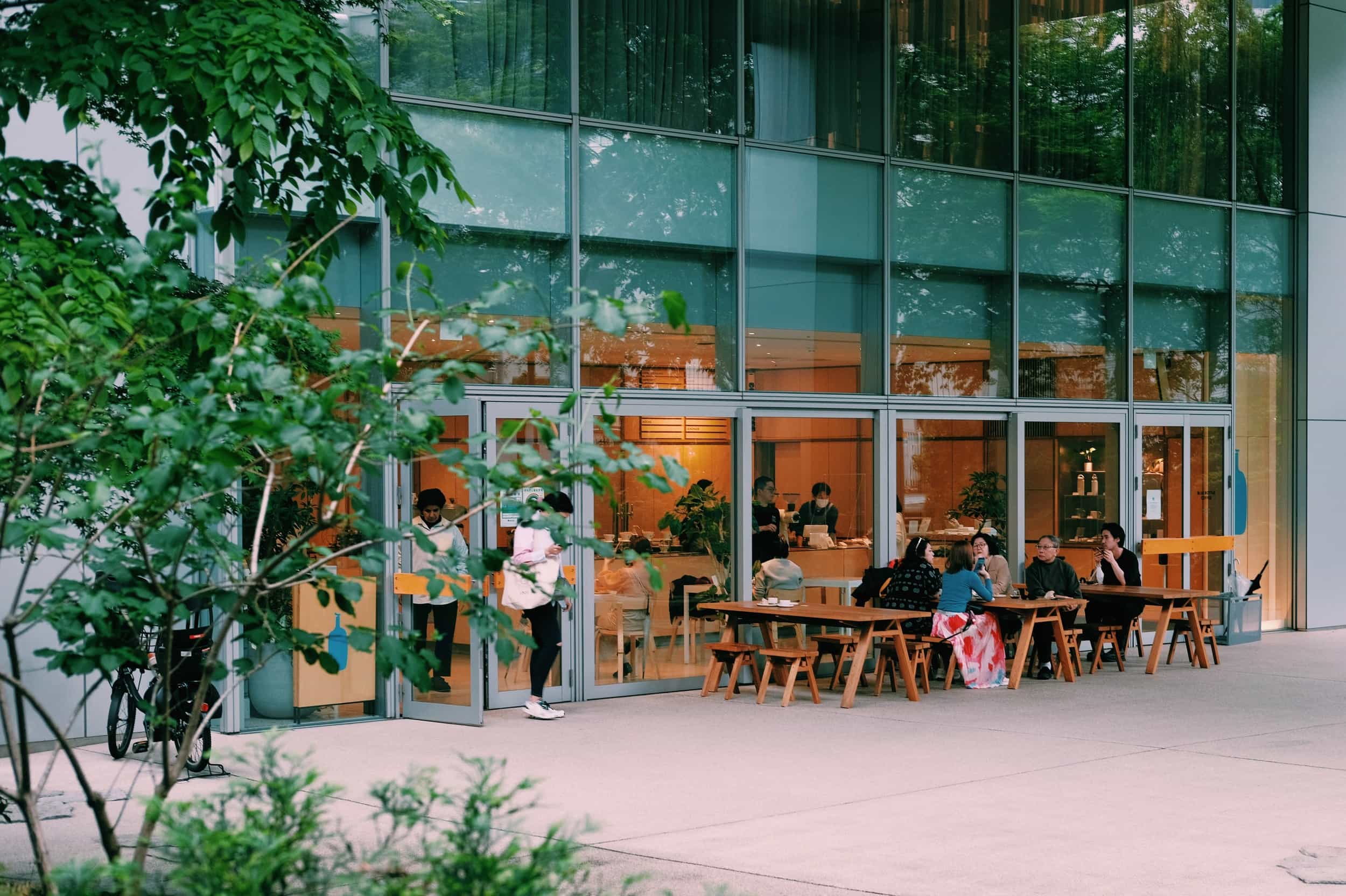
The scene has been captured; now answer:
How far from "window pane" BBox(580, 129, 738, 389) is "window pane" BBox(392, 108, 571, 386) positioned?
24 centimetres

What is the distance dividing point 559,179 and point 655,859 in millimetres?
6509

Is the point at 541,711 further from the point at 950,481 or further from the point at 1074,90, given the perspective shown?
the point at 1074,90

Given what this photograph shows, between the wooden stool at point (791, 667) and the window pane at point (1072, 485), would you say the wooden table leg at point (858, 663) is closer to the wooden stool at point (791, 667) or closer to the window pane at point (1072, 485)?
the wooden stool at point (791, 667)

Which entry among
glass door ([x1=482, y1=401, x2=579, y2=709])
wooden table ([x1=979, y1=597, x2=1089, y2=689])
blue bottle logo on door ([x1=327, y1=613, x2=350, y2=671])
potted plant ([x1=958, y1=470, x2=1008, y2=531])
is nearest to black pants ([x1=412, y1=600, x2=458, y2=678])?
glass door ([x1=482, y1=401, x2=579, y2=709])

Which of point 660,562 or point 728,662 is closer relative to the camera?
point 660,562

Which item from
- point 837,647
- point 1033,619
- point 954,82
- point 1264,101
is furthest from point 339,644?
point 1264,101

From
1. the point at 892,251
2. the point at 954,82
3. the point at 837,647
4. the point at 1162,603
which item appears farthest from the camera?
the point at 954,82

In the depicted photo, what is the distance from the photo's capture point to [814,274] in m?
13.3

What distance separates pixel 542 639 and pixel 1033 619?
13.3 feet

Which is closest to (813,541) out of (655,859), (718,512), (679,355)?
(718,512)

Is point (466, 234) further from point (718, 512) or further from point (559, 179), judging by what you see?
point (718, 512)

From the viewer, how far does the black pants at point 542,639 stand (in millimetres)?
10969

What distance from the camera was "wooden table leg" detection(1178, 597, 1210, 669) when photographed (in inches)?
547

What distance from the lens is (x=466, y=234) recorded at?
1148cm
